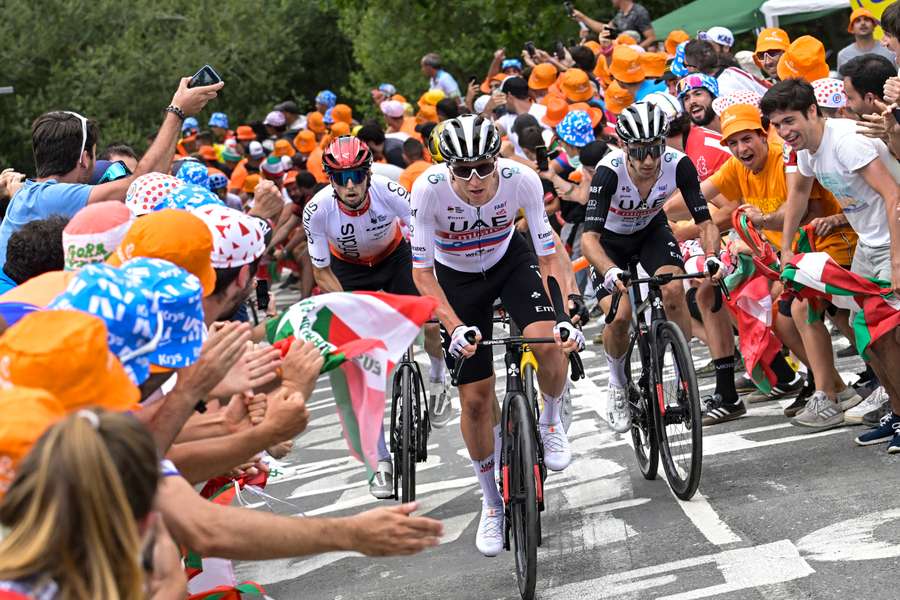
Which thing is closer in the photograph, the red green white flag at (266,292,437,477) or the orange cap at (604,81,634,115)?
the red green white flag at (266,292,437,477)

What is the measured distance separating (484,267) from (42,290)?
3.88 m

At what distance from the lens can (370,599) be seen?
22.0 ft

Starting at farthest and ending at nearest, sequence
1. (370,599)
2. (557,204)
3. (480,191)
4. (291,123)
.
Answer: (291,123) → (557,204) → (480,191) → (370,599)

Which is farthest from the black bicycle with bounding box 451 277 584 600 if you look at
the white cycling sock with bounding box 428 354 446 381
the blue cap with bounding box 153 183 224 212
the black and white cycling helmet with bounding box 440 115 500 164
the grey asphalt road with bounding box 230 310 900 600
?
the white cycling sock with bounding box 428 354 446 381

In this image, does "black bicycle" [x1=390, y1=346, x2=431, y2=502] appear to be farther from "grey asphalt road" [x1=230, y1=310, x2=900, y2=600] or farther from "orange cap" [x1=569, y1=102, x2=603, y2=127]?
"orange cap" [x1=569, y1=102, x2=603, y2=127]

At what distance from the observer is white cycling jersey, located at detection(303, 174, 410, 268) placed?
940 centimetres

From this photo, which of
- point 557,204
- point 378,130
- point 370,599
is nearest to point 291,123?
point 378,130

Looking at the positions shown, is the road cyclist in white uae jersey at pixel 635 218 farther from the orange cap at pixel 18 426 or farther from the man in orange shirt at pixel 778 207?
the orange cap at pixel 18 426

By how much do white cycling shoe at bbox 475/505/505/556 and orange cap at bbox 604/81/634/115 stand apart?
759cm

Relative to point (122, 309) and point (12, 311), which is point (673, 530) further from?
point (122, 309)

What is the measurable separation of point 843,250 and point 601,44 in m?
9.95

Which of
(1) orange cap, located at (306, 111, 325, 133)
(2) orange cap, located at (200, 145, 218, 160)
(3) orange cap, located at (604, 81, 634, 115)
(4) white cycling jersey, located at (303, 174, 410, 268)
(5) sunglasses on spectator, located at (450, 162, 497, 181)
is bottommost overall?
(2) orange cap, located at (200, 145, 218, 160)

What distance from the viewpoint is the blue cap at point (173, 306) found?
370cm

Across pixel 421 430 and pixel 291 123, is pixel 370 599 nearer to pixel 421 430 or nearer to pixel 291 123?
pixel 421 430
